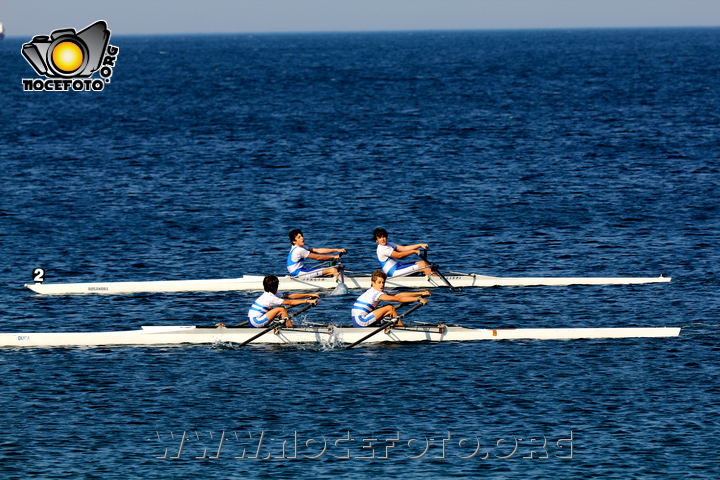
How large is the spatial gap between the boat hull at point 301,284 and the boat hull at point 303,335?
6228 mm

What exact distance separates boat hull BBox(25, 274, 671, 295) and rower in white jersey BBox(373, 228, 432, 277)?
11.3 inches

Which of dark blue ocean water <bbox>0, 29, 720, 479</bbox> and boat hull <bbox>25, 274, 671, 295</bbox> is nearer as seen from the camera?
dark blue ocean water <bbox>0, 29, 720, 479</bbox>

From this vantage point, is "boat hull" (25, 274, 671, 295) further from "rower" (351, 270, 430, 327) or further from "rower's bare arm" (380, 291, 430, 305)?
"rower" (351, 270, 430, 327)

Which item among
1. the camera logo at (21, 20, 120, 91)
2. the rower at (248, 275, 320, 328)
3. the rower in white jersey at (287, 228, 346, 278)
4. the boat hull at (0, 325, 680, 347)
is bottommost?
the boat hull at (0, 325, 680, 347)

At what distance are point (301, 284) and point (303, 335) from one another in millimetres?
6734

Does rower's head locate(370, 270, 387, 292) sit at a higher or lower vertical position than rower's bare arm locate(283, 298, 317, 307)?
higher

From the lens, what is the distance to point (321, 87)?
124 m

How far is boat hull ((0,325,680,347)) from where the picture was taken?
27066 mm

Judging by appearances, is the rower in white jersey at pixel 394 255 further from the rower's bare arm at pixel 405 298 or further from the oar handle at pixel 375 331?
the oar handle at pixel 375 331

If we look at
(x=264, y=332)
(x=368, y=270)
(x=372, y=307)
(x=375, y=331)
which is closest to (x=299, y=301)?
(x=264, y=332)

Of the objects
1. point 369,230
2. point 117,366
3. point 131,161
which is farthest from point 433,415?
point 131,161

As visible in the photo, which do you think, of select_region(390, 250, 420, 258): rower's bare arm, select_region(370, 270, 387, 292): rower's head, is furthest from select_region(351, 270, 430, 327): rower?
select_region(390, 250, 420, 258): rower's bare arm

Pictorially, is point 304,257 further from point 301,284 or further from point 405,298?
point 405,298

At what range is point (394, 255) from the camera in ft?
108
